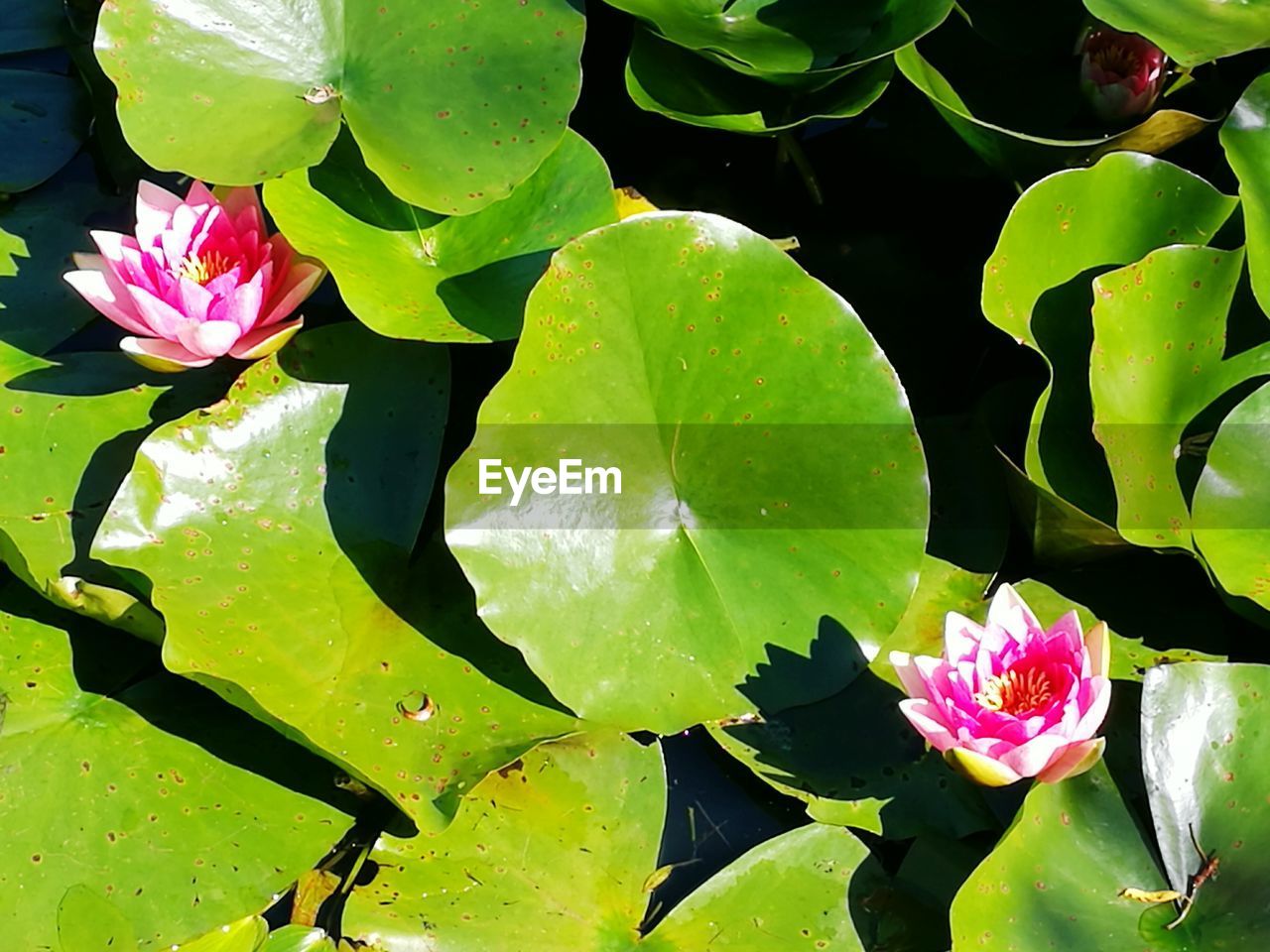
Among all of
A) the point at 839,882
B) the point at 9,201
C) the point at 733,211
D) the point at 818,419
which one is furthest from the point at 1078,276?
the point at 9,201

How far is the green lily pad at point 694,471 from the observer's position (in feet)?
4.25

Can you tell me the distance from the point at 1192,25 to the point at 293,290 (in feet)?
3.88

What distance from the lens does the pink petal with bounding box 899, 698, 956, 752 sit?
1.21m

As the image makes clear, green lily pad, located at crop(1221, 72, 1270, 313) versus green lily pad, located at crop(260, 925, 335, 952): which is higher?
green lily pad, located at crop(1221, 72, 1270, 313)

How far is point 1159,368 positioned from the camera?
140 cm

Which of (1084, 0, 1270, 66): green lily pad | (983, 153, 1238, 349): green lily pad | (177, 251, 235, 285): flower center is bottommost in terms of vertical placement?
(177, 251, 235, 285): flower center

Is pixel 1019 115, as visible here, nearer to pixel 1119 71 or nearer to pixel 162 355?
pixel 1119 71

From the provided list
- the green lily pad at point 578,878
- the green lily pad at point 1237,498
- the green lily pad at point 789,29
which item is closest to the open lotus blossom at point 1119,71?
the green lily pad at point 789,29

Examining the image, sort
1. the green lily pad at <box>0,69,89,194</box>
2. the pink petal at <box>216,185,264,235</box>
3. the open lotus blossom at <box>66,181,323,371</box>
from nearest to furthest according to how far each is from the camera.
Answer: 1. the open lotus blossom at <box>66,181,323,371</box>
2. the pink petal at <box>216,185,264,235</box>
3. the green lily pad at <box>0,69,89,194</box>

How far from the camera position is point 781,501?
1353mm

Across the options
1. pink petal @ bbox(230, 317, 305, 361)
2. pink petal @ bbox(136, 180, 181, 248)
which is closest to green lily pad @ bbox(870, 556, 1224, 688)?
pink petal @ bbox(230, 317, 305, 361)

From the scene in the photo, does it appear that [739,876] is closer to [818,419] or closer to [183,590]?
[818,419]

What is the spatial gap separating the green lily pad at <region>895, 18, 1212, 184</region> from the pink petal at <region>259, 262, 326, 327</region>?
0.80 meters

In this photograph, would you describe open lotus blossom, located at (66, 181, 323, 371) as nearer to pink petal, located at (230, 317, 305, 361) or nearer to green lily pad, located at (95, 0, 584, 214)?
pink petal, located at (230, 317, 305, 361)
